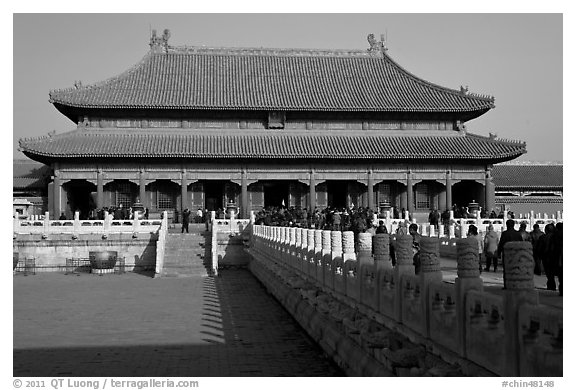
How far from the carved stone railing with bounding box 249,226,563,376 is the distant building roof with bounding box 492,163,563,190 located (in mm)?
41913

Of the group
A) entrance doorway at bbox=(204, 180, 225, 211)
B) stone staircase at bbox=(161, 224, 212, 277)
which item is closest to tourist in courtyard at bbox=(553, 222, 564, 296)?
stone staircase at bbox=(161, 224, 212, 277)

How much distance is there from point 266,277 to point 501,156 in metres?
24.8

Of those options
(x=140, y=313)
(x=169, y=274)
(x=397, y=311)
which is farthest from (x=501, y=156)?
(x=397, y=311)

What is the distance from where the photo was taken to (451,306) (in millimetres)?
8086

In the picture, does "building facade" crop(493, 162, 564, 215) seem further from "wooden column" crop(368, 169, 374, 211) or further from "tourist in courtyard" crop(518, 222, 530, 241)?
"tourist in courtyard" crop(518, 222, 530, 241)

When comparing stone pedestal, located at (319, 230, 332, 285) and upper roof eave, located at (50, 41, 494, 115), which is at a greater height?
upper roof eave, located at (50, 41, 494, 115)

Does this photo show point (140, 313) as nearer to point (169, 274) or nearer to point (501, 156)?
point (169, 274)

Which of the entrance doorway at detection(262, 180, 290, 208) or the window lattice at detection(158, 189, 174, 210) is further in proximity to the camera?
the entrance doorway at detection(262, 180, 290, 208)

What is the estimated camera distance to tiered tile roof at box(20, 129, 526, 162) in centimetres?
4556

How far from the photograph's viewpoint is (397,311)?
9789 millimetres

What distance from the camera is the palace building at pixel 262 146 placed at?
46.2m

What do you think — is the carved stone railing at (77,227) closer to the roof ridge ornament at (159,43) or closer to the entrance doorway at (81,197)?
the entrance doorway at (81,197)

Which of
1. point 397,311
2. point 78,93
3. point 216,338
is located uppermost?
point 78,93

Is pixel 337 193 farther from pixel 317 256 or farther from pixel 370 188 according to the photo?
pixel 317 256
